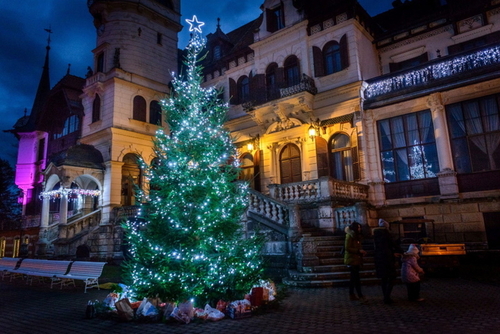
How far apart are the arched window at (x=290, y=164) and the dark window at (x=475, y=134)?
7.42m

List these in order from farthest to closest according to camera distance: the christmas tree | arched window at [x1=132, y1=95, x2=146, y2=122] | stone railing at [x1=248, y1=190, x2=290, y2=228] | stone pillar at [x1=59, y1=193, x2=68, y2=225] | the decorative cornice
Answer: arched window at [x1=132, y1=95, x2=146, y2=122]
stone pillar at [x1=59, y1=193, x2=68, y2=225]
the decorative cornice
stone railing at [x1=248, y1=190, x2=290, y2=228]
the christmas tree

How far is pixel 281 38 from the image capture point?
787 inches

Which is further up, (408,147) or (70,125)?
(70,125)

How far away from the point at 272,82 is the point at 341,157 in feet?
20.4

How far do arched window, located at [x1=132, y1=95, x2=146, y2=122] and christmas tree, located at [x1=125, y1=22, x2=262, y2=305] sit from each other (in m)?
15.2

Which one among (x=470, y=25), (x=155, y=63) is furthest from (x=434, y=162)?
(x=155, y=63)

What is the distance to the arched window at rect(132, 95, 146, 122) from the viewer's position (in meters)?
23.2

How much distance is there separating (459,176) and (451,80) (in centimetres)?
416

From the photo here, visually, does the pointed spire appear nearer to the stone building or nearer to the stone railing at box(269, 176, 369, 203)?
the stone building

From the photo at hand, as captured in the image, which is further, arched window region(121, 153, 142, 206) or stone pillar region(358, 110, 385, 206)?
arched window region(121, 153, 142, 206)

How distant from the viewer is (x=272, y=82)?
2017 centimetres

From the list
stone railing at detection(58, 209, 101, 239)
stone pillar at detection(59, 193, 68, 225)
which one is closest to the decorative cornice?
stone railing at detection(58, 209, 101, 239)

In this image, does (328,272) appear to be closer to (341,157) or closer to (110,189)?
(341,157)

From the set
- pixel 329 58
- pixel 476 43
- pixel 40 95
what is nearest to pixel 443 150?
pixel 476 43
